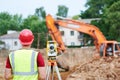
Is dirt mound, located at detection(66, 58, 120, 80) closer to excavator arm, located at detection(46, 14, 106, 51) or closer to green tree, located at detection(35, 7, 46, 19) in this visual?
excavator arm, located at detection(46, 14, 106, 51)

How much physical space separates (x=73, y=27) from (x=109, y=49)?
3847 millimetres

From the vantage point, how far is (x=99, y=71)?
13.3 metres

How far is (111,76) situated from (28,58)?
8.49 m

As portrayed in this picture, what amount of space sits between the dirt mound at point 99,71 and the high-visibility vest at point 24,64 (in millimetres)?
8277

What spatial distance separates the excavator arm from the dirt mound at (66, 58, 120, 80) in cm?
807

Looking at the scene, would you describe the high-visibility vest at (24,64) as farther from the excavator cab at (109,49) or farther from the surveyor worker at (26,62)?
the excavator cab at (109,49)

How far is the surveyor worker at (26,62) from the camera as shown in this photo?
433 cm

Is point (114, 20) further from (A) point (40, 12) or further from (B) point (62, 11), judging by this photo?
(B) point (62, 11)

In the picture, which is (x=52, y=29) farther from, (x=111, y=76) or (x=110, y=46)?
A: (x=111, y=76)

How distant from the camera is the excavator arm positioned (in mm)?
22922

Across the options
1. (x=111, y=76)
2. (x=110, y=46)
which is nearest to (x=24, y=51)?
(x=111, y=76)

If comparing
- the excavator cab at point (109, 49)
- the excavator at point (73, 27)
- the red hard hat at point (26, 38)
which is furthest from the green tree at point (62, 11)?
the red hard hat at point (26, 38)

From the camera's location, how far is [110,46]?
68.7 feet

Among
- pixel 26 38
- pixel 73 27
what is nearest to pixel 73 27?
pixel 73 27
